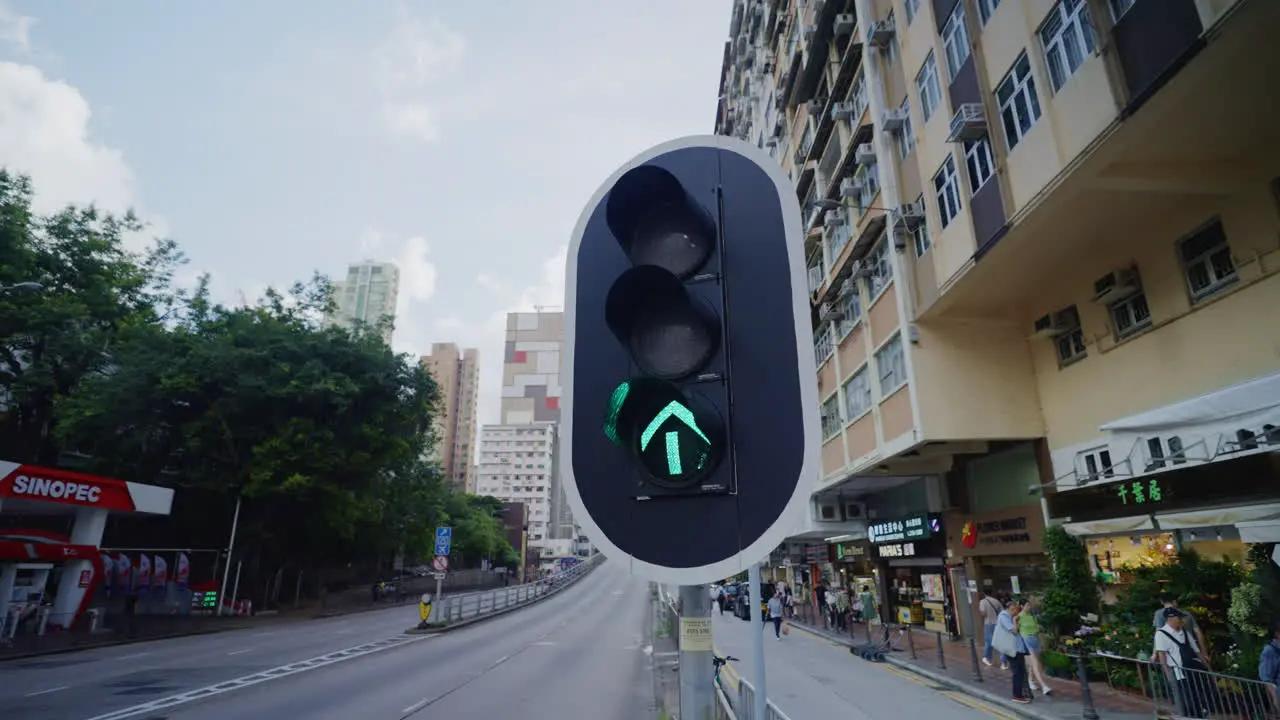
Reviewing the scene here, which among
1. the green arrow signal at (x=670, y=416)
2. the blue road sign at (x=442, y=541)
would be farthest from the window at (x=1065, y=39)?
the blue road sign at (x=442, y=541)

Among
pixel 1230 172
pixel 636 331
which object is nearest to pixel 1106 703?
pixel 1230 172

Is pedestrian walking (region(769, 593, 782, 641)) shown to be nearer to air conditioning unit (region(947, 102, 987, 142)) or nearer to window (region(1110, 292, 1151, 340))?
window (region(1110, 292, 1151, 340))

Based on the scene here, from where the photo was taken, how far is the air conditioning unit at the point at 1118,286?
1170 centimetres

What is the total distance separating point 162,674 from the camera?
45.5ft

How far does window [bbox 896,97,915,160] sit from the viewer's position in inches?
648

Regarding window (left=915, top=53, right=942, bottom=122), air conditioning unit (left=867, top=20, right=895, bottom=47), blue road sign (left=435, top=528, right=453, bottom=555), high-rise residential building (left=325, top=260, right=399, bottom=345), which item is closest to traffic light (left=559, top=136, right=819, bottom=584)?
window (left=915, top=53, right=942, bottom=122)

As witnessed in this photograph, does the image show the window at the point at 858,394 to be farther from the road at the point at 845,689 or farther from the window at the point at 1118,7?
the window at the point at 1118,7

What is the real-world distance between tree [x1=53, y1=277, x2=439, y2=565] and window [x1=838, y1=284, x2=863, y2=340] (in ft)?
72.2

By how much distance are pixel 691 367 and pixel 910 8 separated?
17.9 metres

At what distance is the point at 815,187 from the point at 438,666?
19846 millimetres

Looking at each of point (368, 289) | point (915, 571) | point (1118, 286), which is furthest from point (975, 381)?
point (368, 289)

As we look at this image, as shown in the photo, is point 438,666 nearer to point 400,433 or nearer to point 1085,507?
point 1085,507

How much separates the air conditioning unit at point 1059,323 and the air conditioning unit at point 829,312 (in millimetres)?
7692

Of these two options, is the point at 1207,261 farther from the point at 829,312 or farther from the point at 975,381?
the point at 829,312
